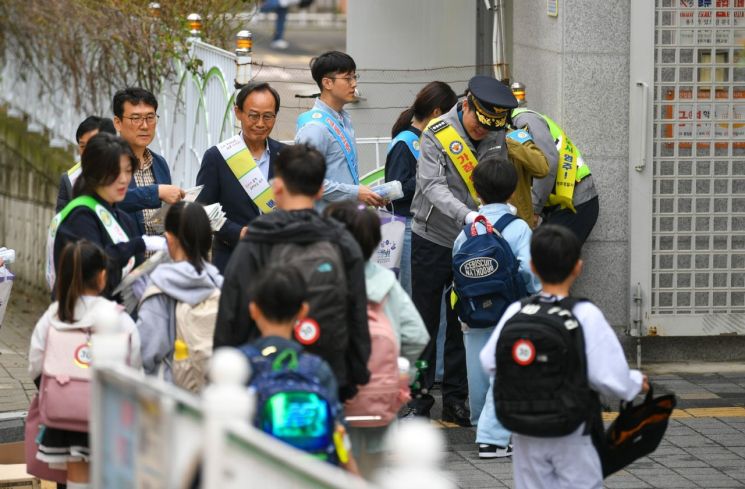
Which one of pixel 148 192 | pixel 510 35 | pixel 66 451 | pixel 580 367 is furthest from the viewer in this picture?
pixel 510 35

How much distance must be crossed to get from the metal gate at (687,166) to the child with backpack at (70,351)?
175 inches

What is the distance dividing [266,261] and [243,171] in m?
2.33

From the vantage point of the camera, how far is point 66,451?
549 cm

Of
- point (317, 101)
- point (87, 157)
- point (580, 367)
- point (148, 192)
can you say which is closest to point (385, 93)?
point (317, 101)

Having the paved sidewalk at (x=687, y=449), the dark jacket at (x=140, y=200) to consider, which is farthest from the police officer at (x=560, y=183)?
the dark jacket at (x=140, y=200)

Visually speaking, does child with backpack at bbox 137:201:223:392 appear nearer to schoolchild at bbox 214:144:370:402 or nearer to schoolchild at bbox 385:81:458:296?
schoolchild at bbox 214:144:370:402

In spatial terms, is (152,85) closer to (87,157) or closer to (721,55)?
(721,55)

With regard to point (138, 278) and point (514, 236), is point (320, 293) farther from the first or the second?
point (514, 236)

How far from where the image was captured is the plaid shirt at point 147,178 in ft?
22.6

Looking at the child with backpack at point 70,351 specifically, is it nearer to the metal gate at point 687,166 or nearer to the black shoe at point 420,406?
the black shoe at point 420,406

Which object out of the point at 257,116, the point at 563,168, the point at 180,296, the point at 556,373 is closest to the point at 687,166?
the point at 563,168

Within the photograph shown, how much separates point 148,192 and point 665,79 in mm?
3883

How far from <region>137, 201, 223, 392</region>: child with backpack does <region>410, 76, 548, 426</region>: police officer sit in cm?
207

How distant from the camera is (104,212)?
5.88m
